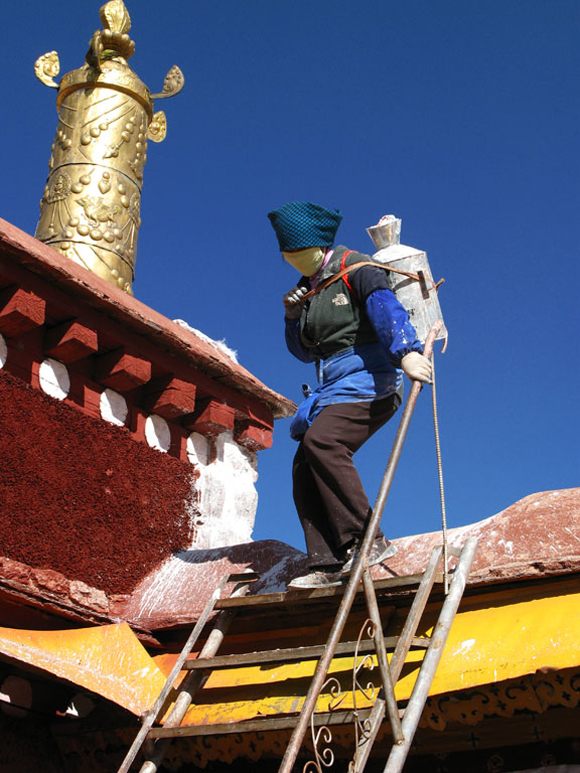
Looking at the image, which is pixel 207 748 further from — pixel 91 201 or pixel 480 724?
pixel 91 201

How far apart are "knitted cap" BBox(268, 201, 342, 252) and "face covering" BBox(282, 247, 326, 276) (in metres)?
0.03


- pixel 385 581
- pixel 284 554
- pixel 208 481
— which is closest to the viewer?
pixel 385 581

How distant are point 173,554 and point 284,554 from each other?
1041 millimetres

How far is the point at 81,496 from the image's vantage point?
490cm

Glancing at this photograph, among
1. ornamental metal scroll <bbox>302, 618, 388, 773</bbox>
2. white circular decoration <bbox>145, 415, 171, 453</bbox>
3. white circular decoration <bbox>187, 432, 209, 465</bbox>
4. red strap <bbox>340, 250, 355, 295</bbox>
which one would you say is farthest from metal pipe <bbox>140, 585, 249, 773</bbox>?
white circular decoration <bbox>187, 432, 209, 465</bbox>

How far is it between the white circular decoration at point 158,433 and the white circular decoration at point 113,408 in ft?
0.58

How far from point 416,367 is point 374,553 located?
776 millimetres

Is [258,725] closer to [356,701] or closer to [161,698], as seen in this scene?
[356,701]

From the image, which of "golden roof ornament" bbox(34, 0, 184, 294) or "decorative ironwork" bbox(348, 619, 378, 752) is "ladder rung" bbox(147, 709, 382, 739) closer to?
"decorative ironwork" bbox(348, 619, 378, 752)

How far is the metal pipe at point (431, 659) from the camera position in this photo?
2645 mm

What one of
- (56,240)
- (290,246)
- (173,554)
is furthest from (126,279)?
(290,246)

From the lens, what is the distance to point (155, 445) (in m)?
5.47

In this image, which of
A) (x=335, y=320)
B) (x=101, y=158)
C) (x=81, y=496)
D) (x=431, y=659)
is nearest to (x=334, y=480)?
(x=335, y=320)

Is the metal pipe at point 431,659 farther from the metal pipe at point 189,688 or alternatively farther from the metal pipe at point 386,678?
the metal pipe at point 189,688
